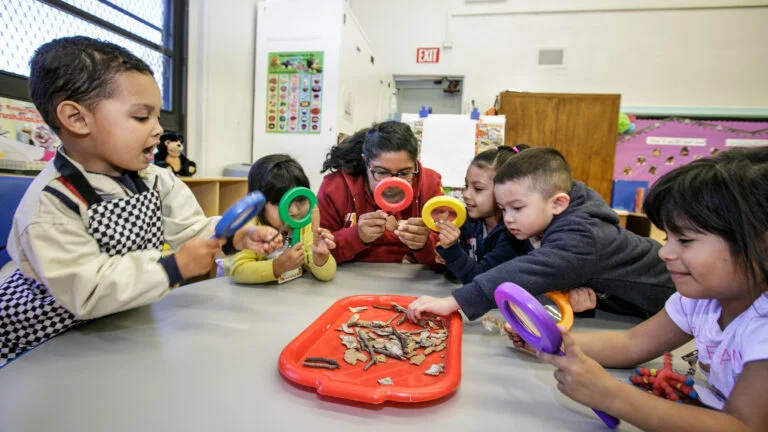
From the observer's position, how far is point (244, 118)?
3.59 meters

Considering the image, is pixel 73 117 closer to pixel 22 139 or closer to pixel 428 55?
pixel 22 139

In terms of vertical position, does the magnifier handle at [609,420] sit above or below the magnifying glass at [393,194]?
below

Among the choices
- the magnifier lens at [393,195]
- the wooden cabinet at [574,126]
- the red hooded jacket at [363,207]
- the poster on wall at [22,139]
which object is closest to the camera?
the magnifier lens at [393,195]

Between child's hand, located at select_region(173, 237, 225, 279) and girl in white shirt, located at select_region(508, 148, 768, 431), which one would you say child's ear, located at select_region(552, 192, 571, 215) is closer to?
girl in white shirt, located at select_region(508, 148, 768, 431)

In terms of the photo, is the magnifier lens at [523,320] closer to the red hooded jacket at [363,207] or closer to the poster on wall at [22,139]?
the red hooded jacket at [363,207]

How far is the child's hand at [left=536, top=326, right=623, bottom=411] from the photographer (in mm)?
621

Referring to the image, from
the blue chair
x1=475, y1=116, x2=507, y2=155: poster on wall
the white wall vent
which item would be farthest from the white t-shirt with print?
the white wall vent

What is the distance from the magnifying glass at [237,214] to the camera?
0.87m

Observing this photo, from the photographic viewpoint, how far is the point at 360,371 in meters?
0.77

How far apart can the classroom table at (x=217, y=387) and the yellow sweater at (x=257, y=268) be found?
0.82 feet

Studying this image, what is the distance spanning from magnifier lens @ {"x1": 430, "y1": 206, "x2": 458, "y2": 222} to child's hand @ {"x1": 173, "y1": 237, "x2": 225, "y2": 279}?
69 cm

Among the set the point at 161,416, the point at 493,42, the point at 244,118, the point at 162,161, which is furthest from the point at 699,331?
the point at 493,42

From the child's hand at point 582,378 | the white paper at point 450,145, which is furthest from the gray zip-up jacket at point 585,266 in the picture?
the white paper at point 450,145

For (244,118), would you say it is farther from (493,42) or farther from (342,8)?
(493,42)
